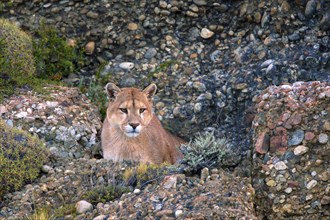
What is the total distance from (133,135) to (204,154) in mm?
2040

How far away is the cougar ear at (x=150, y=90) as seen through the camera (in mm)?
11508

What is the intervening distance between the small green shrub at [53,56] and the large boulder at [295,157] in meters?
4.57

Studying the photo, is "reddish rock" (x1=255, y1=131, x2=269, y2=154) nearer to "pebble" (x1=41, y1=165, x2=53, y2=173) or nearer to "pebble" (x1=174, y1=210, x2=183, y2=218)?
"pebble" (x1=174, y1=210, x2=183, y2=218)

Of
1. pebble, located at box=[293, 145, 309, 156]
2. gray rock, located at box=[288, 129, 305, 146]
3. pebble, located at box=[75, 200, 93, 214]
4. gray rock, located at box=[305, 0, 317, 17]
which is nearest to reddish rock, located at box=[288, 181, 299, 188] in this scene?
pebble, located at box=[293, 145, 309, 156]

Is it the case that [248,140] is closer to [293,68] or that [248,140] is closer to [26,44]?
[293,68]

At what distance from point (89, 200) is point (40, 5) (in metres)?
5.71

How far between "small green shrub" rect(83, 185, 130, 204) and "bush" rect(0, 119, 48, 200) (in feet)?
2.85

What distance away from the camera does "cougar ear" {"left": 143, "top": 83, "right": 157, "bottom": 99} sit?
37.8ft

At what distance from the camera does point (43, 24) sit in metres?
13.3

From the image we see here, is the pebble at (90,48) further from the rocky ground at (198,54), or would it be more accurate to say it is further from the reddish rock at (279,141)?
the reddish rock at (279,141)

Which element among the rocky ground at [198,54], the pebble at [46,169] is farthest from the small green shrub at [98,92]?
the pebble at [46,169]

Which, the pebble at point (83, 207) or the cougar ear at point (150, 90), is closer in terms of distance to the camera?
the pebble at point (83, 207)

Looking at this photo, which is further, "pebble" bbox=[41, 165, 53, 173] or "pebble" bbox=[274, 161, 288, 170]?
"pebble" bbox=[41, 165, 53, 173]

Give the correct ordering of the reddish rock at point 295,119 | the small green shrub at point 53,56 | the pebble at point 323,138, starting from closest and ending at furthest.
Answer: the pebble at point 323,138
the reddish rock at point 295,119
the small green shrub at point 53,56
